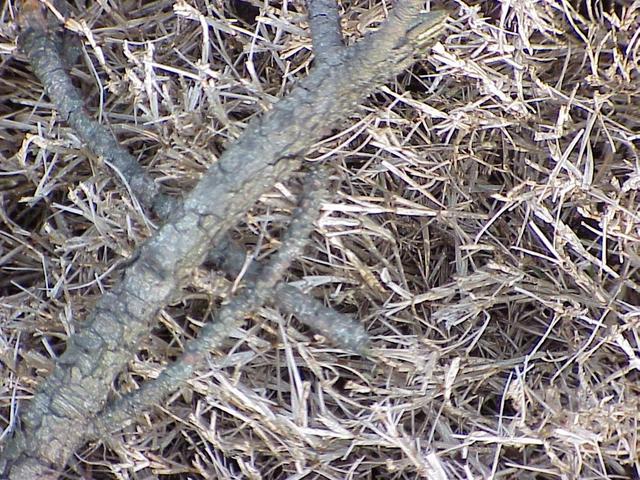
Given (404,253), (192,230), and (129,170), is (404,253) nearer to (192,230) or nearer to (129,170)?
(192,230)

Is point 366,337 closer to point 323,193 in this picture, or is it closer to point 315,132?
point 323,193

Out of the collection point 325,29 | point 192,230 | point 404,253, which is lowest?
point 404,253

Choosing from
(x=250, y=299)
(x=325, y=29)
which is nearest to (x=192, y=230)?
(x=250, y=299)

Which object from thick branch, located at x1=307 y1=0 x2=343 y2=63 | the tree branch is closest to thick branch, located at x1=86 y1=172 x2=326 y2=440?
the tree branch

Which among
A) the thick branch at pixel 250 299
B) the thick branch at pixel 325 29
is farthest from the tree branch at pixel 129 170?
the thick branch at pixel 325 29

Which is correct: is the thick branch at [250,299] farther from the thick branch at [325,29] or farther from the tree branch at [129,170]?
the thick branch at [325,29]

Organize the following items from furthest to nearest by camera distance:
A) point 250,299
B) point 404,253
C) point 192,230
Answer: point 404,253 → point 250,299 → point 192,230
